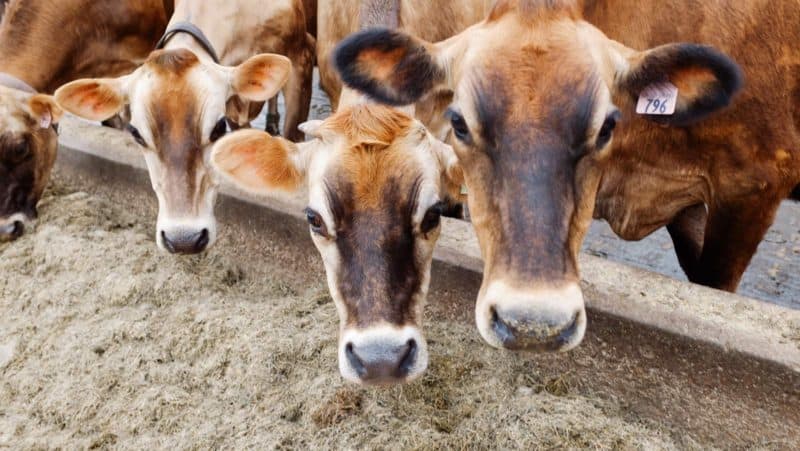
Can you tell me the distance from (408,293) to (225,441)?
94 cm

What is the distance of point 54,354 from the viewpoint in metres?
2.99

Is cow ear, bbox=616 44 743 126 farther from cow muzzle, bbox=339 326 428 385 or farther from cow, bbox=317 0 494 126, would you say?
cow muzzle, bbox=339 326 428 385

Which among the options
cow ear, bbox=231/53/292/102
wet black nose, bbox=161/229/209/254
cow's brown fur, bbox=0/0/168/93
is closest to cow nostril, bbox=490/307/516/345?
wet black nose, bbox=161/229/209/254

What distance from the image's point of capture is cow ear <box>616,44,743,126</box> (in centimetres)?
206

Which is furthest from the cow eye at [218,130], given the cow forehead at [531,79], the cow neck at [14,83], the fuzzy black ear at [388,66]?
the cow neck at [14,83]

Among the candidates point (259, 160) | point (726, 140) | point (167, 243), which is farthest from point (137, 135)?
point (726, 140)

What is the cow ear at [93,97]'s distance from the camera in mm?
3578

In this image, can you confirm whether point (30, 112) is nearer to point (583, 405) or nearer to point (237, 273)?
point (237, 273)

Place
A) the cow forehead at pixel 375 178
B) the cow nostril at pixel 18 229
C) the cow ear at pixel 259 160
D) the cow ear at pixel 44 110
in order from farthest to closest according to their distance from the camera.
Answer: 1. the cow ear at pixel 44 110
2. the cow nostril at pixel 18 229
3. the cow ear at pixel 259 160
4. the cow forehead at pixel 375 178

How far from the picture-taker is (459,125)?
6.85ft

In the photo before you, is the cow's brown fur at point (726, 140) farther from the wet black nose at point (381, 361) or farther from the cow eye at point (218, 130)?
the cow eye at point (218, 130)

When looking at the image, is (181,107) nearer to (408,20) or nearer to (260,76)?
(260,76)

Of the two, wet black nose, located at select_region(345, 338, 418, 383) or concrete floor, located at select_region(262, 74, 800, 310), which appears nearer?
wet black nose, located at select_region(345, 338, 418, 383)

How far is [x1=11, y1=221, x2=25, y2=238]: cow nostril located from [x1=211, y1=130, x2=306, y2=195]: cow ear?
230cm
